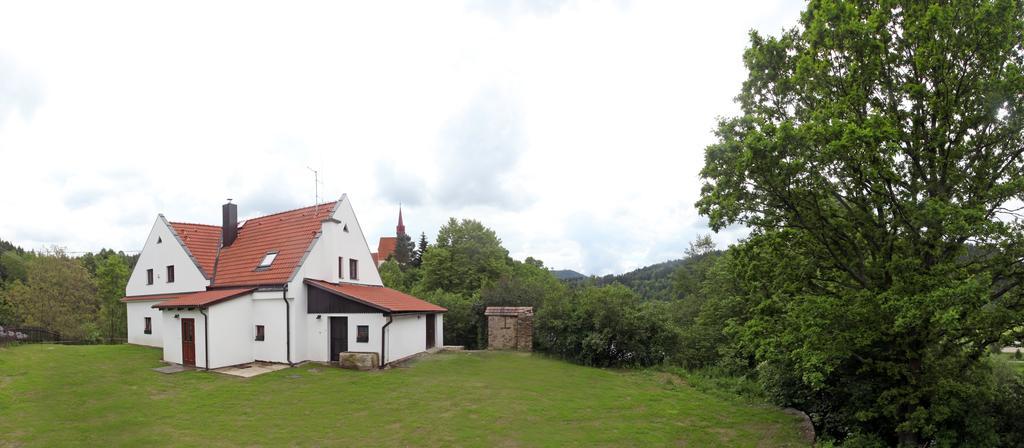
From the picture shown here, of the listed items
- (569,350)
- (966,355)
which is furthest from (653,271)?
(966,355)

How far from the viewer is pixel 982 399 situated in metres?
11.8

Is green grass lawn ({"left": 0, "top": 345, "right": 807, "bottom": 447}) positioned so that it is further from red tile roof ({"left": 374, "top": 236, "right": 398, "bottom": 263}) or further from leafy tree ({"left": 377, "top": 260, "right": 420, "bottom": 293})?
red tile roof ({"left": 374, "top": 236, "right": 398, "bottom": 263})

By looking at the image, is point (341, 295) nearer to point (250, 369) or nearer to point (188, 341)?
point (250, 369)

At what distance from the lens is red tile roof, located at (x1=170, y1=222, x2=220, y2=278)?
1005 inches

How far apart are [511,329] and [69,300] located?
2925cm

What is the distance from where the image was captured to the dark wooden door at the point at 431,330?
86.1 ft

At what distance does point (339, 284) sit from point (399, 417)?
40.2 ft

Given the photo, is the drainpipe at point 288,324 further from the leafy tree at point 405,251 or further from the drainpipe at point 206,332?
the leafy tree at point 405,251

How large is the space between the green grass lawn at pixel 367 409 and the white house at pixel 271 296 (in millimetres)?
1699

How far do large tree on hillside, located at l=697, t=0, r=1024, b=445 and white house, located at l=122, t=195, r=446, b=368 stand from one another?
1461 cm

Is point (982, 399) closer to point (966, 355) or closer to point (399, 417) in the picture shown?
point (966, 355)

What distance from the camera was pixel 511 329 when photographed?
26609 mm

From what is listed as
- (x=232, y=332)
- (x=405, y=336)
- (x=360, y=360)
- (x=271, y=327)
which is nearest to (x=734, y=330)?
(x=360, y=360)

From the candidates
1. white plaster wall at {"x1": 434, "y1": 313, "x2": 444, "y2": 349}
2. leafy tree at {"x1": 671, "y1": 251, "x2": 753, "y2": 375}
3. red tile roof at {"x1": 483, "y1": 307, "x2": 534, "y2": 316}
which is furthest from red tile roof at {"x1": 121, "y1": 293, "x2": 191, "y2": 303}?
leafy tree at {"x1": 671, "y1": 251, "x2": 753, "y2": 375}
